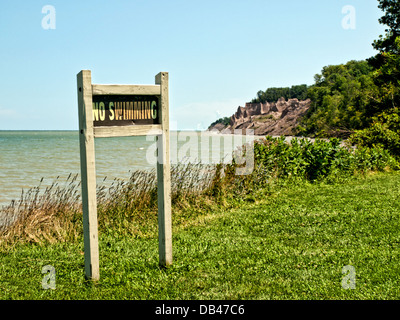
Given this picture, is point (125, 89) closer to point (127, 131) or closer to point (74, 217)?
point (127, 131)

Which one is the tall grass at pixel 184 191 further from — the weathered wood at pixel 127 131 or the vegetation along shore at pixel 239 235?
the weathered wood at pixel 127 131

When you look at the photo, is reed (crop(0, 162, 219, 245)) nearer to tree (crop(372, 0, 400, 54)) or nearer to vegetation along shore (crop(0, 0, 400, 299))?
vegetation along shore (crop(0, 0, 400, 299))

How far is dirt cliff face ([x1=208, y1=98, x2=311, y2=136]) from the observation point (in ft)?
469

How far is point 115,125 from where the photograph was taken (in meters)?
4.61

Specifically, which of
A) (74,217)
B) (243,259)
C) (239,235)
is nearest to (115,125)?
(243,259)

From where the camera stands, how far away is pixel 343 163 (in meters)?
13.4

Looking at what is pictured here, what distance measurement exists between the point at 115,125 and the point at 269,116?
545ft

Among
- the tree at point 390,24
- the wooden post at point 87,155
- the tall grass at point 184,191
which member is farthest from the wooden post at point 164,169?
the tree at point 390,24

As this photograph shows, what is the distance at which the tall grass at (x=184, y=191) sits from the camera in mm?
7516

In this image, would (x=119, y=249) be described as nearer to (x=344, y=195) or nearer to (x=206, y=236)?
(x=206, y=236)

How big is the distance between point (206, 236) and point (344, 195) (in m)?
5.16

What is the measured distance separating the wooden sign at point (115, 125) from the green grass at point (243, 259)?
0.46m

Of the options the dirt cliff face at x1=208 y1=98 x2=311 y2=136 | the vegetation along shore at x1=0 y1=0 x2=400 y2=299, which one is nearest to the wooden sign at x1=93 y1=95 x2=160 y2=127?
the vegetation along shore at x1=0 y1=0 x2=400 y2=299
